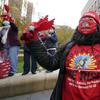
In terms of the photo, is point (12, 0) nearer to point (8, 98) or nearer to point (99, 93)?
point (8, 98)

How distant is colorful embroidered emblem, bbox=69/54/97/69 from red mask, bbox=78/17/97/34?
9.5 inches

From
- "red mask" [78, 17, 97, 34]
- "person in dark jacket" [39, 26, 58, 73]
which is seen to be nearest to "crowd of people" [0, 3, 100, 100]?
"red mask" [78, 17, 97, 34]

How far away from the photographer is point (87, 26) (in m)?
3.58

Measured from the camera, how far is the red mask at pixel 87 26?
3.58 metres

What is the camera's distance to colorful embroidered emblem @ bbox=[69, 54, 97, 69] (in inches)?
137

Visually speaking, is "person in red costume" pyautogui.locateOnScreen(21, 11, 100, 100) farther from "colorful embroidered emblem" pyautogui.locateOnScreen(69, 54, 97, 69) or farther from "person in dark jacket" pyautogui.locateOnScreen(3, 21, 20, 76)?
"person in dark jacket" pyautogui.locateOnScreen(3, 21, 20, 76)

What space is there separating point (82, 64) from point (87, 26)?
38 centimetres

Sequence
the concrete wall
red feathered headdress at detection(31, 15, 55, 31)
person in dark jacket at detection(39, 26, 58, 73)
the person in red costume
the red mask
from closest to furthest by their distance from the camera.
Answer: the person in red costume < the red mask < red feathered headdress at detection(31, 15, 55, 31) < the concrete wall < person in dark jacket at detection(39, 26, 58, 73)

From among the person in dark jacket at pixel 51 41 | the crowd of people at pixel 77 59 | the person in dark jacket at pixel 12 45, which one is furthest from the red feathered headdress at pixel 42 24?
the person in dark jacket at pixel 51 41

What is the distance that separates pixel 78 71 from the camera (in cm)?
350

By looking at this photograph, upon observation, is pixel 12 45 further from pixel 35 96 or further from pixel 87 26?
pixel 87 26

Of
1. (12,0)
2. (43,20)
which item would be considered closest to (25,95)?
(43,20)

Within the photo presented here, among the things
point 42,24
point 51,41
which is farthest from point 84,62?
point 51,41

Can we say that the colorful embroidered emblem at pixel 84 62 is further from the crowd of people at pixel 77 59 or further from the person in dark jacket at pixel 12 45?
the person in dark jacket at pixel 12 45
